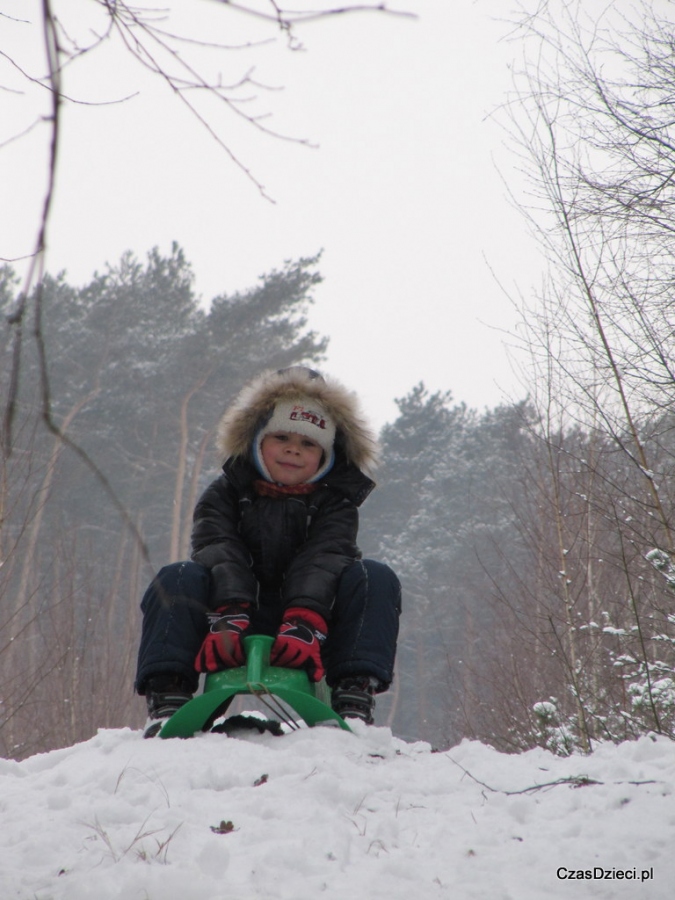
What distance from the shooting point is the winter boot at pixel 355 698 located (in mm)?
2672

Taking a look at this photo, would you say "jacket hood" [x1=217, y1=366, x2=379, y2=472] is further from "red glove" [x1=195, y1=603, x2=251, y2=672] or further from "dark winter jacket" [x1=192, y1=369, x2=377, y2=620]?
"red glove" [x1=195, y1=603, x2=251, y2=672]

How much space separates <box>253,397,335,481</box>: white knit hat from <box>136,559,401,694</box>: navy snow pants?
55 centimetres

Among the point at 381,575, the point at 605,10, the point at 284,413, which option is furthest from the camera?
the point at 605,10

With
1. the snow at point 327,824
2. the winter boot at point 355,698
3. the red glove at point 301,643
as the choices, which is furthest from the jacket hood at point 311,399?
the snow at point 327,824

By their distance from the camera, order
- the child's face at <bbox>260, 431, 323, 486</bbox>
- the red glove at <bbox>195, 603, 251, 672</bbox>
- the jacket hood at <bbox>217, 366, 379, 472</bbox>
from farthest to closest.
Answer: the jacket hood at <bbox>217, 366, 379, 472</bbox> → the child's face at <bbox>260, 431, 323, 486</bbox> → the red glove at <bbox>195, 603, 251, 672</bbox>

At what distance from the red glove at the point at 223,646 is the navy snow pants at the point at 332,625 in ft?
0.26

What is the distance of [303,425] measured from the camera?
3188 mm

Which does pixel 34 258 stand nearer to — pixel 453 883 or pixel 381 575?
pixel 453 883

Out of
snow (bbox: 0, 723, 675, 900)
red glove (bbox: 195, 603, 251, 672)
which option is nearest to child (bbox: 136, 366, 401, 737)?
red glove (bbox: 195, 603, 251, 672)

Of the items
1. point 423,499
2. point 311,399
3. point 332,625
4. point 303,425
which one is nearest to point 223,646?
point 332,625

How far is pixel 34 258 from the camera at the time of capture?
1025 millimetres

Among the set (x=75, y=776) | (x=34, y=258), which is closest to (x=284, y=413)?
(x=75, y=776)

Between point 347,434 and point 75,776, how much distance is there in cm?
173

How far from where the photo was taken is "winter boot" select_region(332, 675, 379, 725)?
2.67 meters
